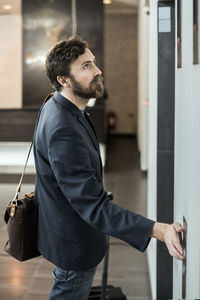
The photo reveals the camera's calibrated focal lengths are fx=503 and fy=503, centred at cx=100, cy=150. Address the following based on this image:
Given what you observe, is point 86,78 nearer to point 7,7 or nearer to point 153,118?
point 153,118

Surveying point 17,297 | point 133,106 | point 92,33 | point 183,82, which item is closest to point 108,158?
point 92,33

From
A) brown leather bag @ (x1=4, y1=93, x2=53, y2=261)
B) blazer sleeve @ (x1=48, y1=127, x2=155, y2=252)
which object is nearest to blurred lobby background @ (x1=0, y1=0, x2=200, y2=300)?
blazer sleeve @ (x1=48, y1=127, x2=155, y2=252)

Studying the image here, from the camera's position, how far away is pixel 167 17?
8.77 ft

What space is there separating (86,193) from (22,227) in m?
0.41

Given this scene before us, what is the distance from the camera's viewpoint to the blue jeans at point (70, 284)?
1.88 m

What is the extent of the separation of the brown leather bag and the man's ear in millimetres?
449

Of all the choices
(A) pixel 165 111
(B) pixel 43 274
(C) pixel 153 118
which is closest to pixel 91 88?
(A) pixel 165 111

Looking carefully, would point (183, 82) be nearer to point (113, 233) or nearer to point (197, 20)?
point (197, 20)

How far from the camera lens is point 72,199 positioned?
1.61 meters

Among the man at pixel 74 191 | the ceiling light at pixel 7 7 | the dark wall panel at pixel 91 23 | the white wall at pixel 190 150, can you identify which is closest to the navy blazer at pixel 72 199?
the man at pixel 74 191

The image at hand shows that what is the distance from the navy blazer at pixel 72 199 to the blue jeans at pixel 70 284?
0.19ft

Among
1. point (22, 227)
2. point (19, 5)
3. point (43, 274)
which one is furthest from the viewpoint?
→ point (19, 5)

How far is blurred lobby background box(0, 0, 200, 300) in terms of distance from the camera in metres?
1.71

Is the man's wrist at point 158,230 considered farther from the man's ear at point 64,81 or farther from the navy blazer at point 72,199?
the man's ear at point 64,81
